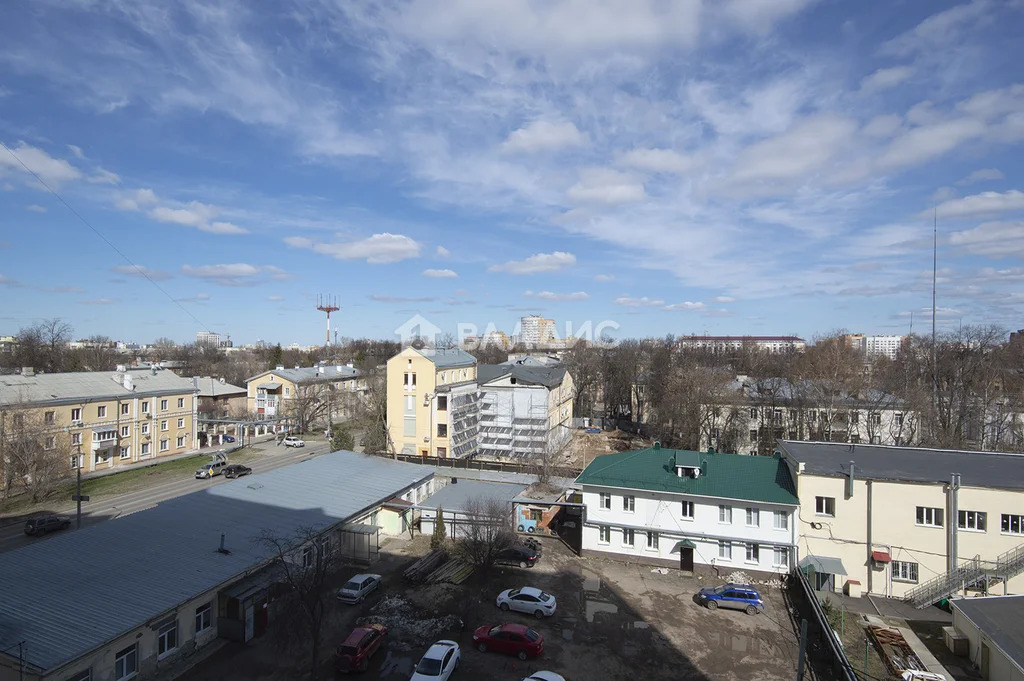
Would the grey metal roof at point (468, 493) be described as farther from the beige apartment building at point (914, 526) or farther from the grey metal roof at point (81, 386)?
the grey metal roof at point (81, 386)

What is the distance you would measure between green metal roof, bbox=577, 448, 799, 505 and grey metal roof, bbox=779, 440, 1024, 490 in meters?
1.13

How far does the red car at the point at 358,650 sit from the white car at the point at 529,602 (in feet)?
13.3

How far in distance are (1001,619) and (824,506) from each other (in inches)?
211

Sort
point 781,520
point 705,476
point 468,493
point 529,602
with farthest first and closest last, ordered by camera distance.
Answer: point 468,493 < point 705,476 < point 781,520 < point 529,602

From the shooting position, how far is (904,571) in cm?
1820

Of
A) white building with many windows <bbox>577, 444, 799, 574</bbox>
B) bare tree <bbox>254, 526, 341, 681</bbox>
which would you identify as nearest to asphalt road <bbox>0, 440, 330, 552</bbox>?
bare tree <bbox>254, 526, 341, 681</bbox>

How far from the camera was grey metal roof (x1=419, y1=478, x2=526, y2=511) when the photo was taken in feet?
75.9

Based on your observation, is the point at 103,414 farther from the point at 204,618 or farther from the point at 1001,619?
the point at 1001,619

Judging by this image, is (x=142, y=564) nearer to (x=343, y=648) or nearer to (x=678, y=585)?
(x=343, y=648)

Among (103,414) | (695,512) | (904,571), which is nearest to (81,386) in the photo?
(103,414)

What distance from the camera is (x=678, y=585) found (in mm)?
18625

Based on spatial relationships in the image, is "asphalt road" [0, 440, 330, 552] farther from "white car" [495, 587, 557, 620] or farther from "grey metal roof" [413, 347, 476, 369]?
"white car" [495, 587, 557, 620]

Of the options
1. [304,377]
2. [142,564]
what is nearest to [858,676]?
[142,564]

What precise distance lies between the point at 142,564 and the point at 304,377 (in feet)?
132
